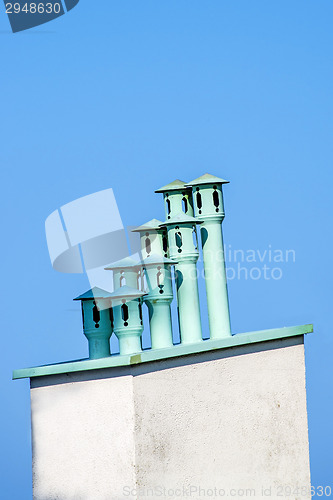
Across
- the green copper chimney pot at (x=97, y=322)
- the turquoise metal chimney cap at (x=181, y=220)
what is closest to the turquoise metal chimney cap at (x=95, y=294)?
the green copper chimney pot at (x=97, y=322)

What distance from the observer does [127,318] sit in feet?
19.3

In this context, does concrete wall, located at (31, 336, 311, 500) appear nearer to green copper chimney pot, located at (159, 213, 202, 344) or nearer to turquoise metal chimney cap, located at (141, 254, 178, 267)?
green copper chimney pot, located at (159, 213, 202, 344)

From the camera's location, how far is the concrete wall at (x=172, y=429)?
539cm

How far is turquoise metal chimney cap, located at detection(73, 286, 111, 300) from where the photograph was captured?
19.5 feet

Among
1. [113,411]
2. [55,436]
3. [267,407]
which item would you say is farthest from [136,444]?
[267,407]

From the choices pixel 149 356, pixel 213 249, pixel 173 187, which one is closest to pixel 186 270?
pixel 213 249

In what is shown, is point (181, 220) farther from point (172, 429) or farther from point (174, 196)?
point (172, 429)

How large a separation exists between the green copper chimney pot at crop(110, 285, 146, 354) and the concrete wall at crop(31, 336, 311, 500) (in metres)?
0.31

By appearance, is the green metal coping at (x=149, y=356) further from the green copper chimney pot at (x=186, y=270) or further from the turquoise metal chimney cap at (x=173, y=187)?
the turquoise metal chimney cap at (x=173, y=187)

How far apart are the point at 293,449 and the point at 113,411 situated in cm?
184

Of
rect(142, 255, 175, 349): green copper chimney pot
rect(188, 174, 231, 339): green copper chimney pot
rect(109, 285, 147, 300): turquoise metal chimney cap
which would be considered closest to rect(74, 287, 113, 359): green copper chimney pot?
rect(109, 285, 147, 300): turquoise metal chimney cap

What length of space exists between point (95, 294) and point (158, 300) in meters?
0.44

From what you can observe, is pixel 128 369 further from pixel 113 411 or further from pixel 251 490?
pixel 251 490

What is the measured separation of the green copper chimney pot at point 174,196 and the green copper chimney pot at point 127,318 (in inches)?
36.6
